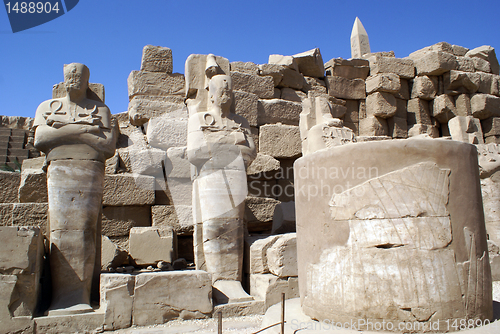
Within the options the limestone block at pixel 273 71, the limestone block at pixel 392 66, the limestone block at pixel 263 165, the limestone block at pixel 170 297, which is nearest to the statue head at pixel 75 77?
the limestone block at pixel 170 297

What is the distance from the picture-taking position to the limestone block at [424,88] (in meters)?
8.11

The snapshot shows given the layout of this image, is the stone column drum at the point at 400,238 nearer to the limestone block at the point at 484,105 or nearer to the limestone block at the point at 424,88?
the limestone block at the point at 424,88

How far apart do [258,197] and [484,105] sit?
5.29 meters

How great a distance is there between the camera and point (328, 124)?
421 centimetres

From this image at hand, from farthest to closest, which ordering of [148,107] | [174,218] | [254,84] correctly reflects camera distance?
1. [254,84]
2. [148,107]
3. [174,218]

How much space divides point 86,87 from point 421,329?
346cm

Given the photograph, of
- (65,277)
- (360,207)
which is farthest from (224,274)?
(360,207)

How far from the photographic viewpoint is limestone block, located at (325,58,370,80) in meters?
7.88

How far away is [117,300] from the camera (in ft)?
11.1

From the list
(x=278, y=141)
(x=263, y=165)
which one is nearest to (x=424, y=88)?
(x=278, y=141)

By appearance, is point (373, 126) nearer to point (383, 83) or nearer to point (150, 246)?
point (383, 83)

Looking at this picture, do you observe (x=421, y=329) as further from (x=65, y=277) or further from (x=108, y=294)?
(x=65, y=277)

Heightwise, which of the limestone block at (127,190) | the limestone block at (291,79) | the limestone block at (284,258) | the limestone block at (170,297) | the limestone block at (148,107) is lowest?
the limestone block at (170,297)

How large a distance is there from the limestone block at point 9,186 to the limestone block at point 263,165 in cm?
303
